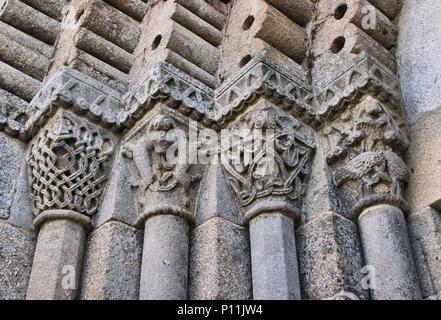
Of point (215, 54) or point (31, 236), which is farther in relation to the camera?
point (215, 54)

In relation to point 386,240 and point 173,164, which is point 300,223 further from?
point 173,164

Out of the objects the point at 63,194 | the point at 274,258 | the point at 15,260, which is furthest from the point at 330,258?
the point at 15,260

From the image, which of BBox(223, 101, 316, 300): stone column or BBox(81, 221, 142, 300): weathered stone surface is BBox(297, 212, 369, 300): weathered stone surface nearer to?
BBox(223, 101, 316, 300): stone column

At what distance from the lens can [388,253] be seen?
2686 millimetres

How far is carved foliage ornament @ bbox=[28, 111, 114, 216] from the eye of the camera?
3.03 m

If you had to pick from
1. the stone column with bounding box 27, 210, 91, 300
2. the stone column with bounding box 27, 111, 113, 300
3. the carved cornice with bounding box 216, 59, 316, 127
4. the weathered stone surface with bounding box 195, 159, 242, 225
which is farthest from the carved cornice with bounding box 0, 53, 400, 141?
the stone column with bounding box 27, 210, 91, 300

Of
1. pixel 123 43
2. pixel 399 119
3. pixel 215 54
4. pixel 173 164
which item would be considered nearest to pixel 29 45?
pixel 123 43

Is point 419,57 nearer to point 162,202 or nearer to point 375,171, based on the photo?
point 375,171

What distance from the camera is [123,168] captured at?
10.5 feet

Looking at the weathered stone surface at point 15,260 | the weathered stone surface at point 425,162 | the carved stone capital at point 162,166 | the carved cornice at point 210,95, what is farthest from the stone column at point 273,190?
the weathered stone surface at point 15,260

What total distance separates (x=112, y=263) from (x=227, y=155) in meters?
0.75

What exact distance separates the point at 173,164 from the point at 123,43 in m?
→ 1.02
